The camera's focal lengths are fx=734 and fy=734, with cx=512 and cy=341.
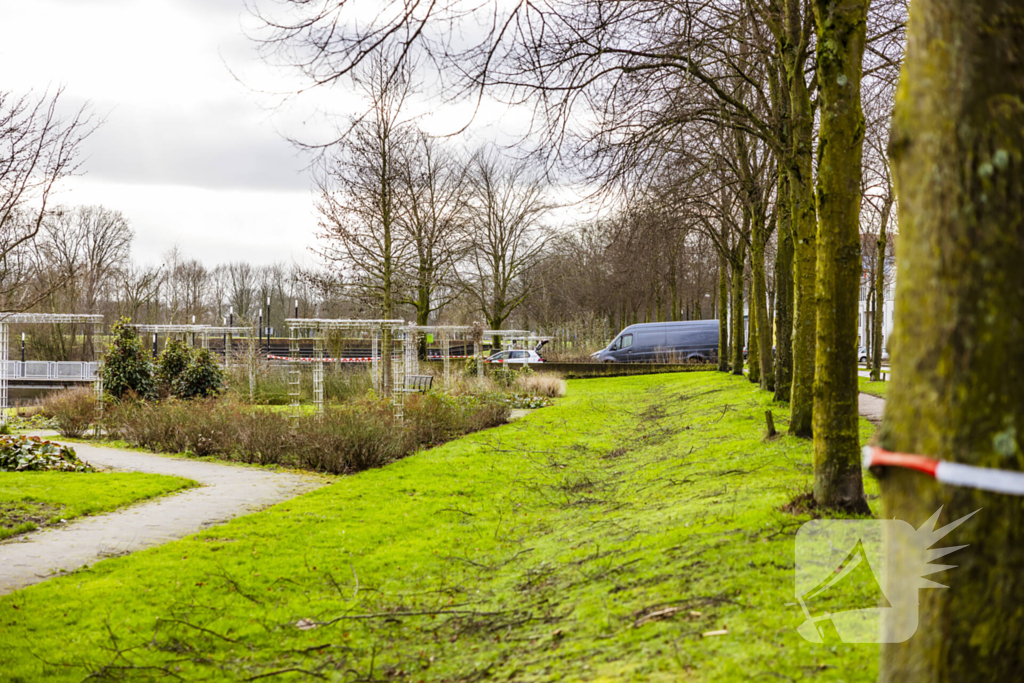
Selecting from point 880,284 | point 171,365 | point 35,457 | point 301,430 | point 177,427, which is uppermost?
point 880,284

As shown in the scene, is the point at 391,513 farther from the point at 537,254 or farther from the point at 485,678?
the point at 537,254

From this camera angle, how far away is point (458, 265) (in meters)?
35.5

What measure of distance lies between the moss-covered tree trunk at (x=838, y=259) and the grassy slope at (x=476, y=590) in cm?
62

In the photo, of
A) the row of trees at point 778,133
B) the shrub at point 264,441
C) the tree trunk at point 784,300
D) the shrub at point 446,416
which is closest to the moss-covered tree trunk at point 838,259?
the row of trees at point 778,133

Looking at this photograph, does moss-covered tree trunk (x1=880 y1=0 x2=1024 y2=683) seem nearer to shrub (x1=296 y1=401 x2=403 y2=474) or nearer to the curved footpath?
the curved footpath

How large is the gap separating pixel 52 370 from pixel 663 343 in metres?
28.1

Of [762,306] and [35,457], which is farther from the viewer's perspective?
[762,306]

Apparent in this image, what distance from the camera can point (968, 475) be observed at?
2.06 m

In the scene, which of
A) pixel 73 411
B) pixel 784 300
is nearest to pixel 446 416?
pixel 784 300

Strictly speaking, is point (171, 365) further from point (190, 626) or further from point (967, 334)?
point (967, 334)

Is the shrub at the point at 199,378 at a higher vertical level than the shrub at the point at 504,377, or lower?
higher

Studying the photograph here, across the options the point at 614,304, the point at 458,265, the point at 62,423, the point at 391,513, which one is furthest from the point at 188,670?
the point at 614,304

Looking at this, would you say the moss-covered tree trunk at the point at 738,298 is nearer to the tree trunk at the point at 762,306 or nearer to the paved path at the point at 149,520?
the tree trunk at the point at 762,306

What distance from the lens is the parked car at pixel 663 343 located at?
38344mm
